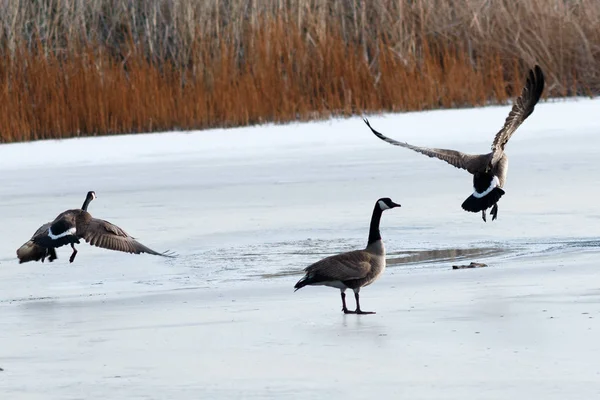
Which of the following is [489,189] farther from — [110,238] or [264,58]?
[264,58]

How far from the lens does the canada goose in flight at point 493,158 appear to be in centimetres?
1006

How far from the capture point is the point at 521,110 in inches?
404

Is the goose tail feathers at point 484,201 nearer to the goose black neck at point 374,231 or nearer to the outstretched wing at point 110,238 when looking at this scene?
the goose black neck at point 374,231

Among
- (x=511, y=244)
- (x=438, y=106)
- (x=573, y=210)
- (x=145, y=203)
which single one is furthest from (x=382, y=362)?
(x=438, y=106)

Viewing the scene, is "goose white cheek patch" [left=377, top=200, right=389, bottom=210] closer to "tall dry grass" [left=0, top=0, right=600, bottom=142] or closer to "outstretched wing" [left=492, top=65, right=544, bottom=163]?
"outstretched wing" [left=492, top=65, right=544, bottom=163]

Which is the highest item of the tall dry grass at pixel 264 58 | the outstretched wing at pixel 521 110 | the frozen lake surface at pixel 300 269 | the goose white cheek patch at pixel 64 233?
the tall dry grass at pixel 264 58

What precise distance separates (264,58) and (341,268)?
1001 centimetres

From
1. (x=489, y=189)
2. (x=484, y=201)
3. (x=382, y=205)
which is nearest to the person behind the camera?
(x=382, y=205)

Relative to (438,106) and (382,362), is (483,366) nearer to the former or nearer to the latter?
(382,362)

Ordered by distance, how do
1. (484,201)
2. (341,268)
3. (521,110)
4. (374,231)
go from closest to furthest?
(341,268) < (374,231) < (484,201) < (521,110)

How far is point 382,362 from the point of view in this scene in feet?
19.7

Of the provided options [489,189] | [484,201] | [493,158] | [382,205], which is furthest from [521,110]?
[382,205]

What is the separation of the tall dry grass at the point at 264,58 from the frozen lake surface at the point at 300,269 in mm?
489

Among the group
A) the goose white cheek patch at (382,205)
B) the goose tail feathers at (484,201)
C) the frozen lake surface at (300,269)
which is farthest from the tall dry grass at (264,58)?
the goose white cheek patch at (382,205)
